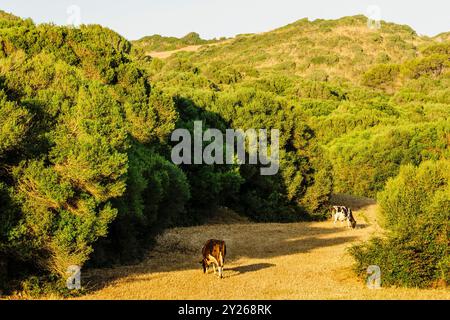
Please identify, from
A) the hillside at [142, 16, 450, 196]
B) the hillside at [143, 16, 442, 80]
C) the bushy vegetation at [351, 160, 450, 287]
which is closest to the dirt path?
the bushy vegetation at [351, 160, 450, 287]

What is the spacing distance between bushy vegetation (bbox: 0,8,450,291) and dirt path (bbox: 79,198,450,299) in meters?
1.42

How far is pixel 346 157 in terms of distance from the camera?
5962 cm

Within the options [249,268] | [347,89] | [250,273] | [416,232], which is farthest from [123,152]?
[347,89]

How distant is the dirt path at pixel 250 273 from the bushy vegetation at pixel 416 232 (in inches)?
38.4

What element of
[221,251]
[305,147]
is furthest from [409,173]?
[305,147]

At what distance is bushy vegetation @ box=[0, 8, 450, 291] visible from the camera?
14.0m

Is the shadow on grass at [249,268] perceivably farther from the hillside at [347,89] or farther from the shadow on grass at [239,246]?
the hillside at [347,89]

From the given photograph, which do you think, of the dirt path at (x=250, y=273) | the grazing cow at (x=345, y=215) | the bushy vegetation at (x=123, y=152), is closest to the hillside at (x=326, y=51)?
the bushy vegetation at (x=123, y=152)

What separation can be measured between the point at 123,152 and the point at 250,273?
590 centimetres

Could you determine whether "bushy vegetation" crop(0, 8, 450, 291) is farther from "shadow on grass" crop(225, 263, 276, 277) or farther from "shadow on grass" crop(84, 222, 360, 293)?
"shadow on grass" crop(225, 263, 276, 277)

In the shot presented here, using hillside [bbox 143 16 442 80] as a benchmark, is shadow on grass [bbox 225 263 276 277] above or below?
below

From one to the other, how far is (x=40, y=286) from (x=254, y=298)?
18.6 feet

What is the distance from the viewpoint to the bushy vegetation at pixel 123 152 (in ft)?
46.0
